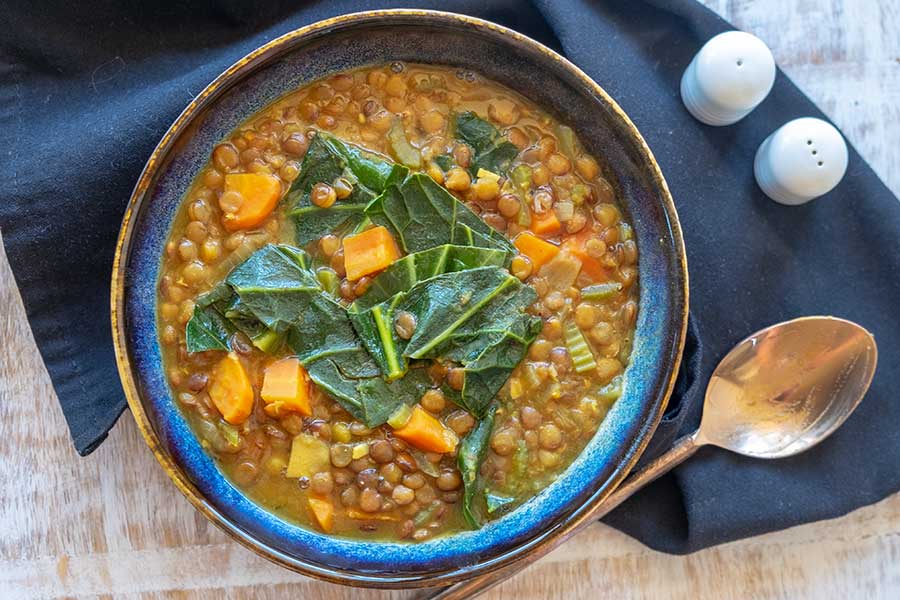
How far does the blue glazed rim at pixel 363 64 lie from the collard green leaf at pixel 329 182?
0.33m

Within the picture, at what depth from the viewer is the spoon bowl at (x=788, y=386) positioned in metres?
4.30

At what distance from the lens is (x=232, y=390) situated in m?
3.82

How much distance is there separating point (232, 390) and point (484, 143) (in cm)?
150

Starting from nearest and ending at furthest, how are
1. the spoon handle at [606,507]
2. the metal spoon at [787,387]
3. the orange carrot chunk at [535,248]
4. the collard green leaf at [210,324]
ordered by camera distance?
the collard green leaf at [210,324]
the orange carrot chunk at [535,248]
the spoon handle at [606,507]
the metal spoon at [787,387]

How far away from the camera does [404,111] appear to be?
402cm

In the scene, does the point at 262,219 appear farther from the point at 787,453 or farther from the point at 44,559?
the point at 787,453

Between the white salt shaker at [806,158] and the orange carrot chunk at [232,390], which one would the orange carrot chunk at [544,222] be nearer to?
the white salt shaker at [806,158]

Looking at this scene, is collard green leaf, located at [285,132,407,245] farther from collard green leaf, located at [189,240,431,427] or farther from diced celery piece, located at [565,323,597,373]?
diced celery piece, located at [565,323,597,373]

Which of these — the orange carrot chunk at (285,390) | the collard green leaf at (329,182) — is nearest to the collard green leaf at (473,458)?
the orange carrot chunk at (285,390)

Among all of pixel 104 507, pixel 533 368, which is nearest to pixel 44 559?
pixel 104 507

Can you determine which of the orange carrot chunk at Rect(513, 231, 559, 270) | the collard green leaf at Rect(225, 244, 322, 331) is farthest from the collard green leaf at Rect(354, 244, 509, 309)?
→ the collard green leaf at Rect(225, 244, 322, 331)

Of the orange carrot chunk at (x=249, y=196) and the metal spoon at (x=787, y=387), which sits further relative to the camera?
the metal spoon at (x=787, y=387)

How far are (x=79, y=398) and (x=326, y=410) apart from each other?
1136 millimetres

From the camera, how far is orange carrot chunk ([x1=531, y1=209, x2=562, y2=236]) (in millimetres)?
3961
